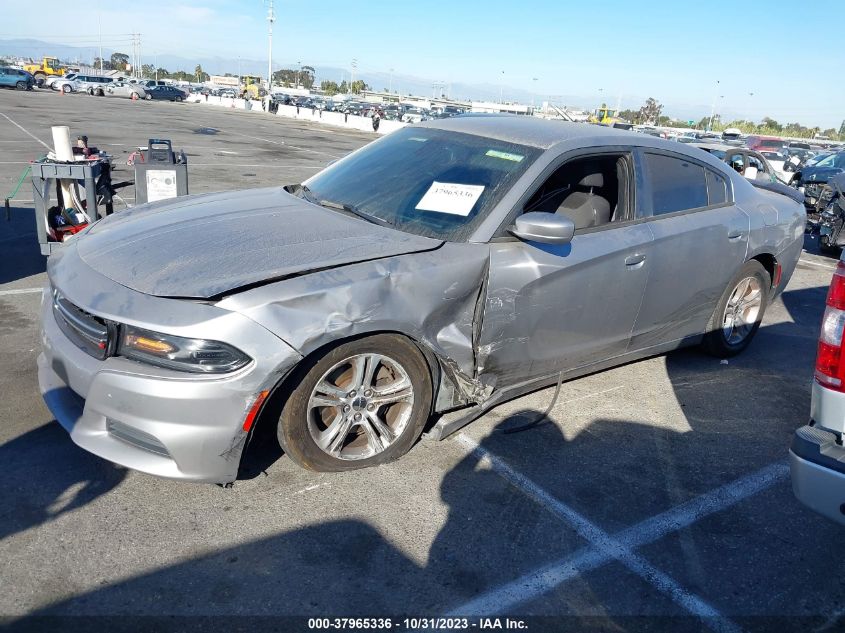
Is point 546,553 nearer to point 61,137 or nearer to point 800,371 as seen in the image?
point 800,371

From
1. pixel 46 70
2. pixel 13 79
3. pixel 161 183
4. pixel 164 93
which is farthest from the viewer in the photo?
pixel 46 70

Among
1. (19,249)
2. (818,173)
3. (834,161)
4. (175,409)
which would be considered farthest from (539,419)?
(834,161)

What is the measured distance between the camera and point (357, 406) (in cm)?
334

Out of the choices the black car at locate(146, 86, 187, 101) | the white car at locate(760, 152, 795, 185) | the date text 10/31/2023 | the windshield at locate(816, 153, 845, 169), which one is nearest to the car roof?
the date text 10/31/2023

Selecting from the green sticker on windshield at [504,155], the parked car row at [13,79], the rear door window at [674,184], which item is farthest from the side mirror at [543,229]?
the parked car row at [13,79]

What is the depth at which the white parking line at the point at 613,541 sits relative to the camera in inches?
106

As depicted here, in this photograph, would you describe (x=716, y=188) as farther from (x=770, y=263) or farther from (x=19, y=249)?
(x=19, y=249)

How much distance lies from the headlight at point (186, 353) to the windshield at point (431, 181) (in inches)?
49.8

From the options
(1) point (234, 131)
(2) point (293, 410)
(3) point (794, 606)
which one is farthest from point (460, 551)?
(1) point (234, 131)

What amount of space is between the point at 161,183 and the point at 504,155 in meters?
4.22

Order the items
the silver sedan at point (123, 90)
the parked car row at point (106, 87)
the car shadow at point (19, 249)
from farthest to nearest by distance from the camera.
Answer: the silver sedan at point (123, 90) → the parked car row at point (106, 87) → the car shadow at point (19, 249)

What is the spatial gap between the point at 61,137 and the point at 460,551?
5.68 meters

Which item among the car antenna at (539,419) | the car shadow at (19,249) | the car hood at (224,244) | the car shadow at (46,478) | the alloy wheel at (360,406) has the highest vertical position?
the car hood at (224,244)

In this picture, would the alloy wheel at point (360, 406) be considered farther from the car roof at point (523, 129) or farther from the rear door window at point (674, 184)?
the rear door window at point (674, 184)
